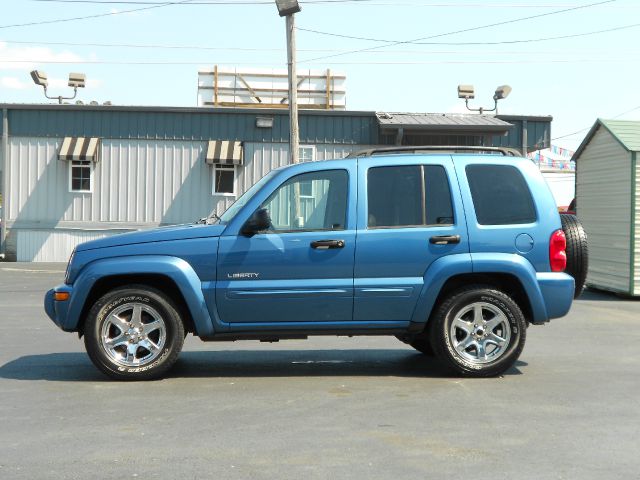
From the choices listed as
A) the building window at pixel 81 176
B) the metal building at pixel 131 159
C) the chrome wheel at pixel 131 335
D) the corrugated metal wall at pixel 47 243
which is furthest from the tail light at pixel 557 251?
the building window at pixel 81 176

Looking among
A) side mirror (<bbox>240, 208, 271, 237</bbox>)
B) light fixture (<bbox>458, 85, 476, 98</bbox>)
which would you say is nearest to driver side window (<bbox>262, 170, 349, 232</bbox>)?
side mirror (<bbox>240, 208, 271, 237</bbox>)

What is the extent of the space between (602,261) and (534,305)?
9617 mm

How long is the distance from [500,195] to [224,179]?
19.8 meters

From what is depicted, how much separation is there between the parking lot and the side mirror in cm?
127

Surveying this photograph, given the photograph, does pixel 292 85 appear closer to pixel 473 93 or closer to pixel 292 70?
pixel 292 70

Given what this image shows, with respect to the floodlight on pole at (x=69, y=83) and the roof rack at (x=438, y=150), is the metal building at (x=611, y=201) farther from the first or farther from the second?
the floodlight on pole at (x=69, y=83)

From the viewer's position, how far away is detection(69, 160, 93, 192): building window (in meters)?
26.8

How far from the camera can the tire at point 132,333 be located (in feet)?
24.4

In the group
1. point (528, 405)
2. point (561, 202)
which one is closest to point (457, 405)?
point (528, 405)

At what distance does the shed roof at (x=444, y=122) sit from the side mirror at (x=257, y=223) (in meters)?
18.5

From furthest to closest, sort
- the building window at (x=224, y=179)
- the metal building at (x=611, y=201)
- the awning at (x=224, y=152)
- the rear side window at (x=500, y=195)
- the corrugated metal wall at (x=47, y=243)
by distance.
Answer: the building window at (x=224, y=179)
the corrugated metal wall at (x=47, y=243)
the awning at (x=224, y=152)
the metal building at (x=611, y=201)
the rear side window at (x=500, y=195)

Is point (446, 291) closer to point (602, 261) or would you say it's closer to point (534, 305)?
point (534, 305)

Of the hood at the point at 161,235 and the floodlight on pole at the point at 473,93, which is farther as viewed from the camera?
the floodlight on pole at the point at 473,93

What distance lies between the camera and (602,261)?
16656mm
